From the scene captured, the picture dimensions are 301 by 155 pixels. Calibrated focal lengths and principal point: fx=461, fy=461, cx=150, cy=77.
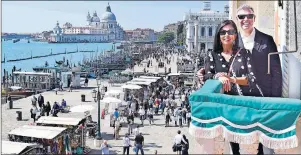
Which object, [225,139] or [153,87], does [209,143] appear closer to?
[225,139]

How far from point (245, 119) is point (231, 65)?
1.02m

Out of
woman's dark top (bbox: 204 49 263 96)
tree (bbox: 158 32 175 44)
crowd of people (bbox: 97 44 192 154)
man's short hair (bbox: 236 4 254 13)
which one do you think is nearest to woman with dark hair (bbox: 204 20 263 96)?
woman's dark top (bbox: 204 49 263 96)

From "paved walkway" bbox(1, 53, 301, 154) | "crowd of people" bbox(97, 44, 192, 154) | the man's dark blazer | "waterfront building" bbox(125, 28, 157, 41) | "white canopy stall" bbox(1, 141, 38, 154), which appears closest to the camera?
the man's dark blazer

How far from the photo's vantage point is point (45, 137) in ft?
29.1

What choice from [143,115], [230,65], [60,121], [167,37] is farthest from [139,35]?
[230,65]

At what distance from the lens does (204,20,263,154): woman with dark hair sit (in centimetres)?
520

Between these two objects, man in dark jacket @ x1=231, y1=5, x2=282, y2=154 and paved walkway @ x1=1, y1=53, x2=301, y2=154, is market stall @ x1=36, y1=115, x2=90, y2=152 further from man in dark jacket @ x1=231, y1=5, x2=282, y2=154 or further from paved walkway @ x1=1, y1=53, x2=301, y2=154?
man in dark jacket @ x1=231, y1=5, x2=282, y2=154

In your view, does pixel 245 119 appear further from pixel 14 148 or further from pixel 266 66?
pixel 14 148

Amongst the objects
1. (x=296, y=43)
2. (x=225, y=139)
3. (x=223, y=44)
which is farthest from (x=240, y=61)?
(x=225, y=139)

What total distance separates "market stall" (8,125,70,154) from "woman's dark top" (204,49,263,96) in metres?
4.52

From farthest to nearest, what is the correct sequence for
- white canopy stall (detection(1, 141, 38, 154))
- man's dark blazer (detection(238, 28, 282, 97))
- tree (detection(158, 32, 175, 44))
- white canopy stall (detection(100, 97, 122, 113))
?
tree (detection(158, 32, 175, 44)), white canopy stall (detection(100, 97, 122, 113)), white canopy stall (detection(1, 141, 38, 154)), man's dark blazer (detection(238, 28, 282, 97))

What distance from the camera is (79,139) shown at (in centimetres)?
1012

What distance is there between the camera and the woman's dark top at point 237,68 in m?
5.23

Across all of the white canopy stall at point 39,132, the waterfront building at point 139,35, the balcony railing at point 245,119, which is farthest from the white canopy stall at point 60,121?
the waterfront building at point 139,35
